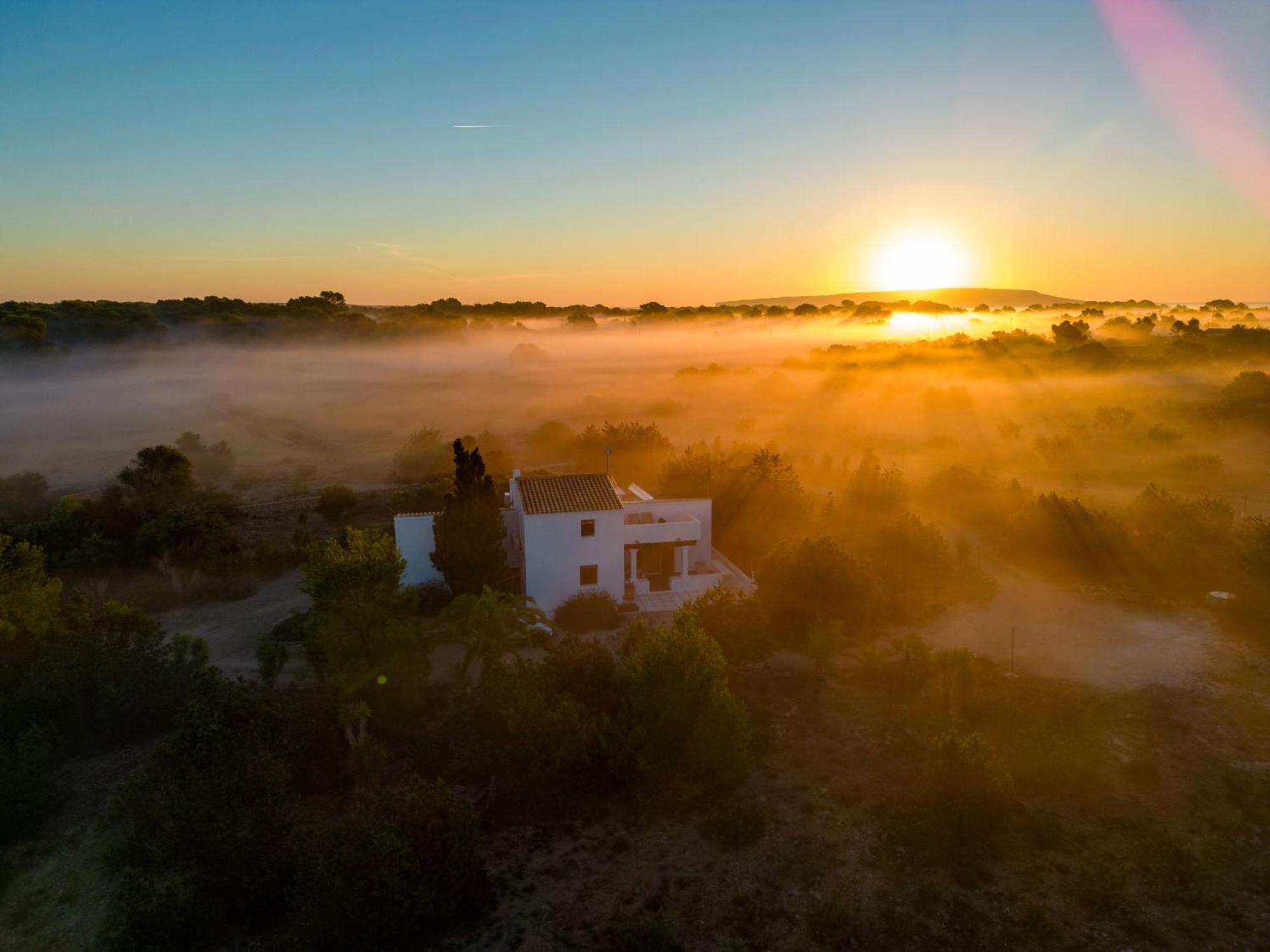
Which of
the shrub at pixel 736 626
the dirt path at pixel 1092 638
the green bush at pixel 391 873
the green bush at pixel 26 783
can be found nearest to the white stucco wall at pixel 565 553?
the shrub at pixel 736 626

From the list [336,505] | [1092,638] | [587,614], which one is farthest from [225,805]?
[336,505]

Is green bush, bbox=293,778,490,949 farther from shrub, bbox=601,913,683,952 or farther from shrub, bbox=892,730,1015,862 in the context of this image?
shrub, bbox=892,730,1015,862

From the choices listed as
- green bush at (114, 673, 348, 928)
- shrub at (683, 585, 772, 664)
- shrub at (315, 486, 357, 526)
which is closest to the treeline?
shrub at (315, 486, 357, 526)

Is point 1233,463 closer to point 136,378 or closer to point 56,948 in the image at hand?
point 56,948

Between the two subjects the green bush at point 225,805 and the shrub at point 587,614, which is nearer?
the green bush at point 225,805

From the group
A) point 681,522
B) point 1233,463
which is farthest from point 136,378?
point 1233,463

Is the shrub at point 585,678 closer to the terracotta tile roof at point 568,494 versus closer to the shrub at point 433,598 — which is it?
the terracotta tile roof at point 568,494
